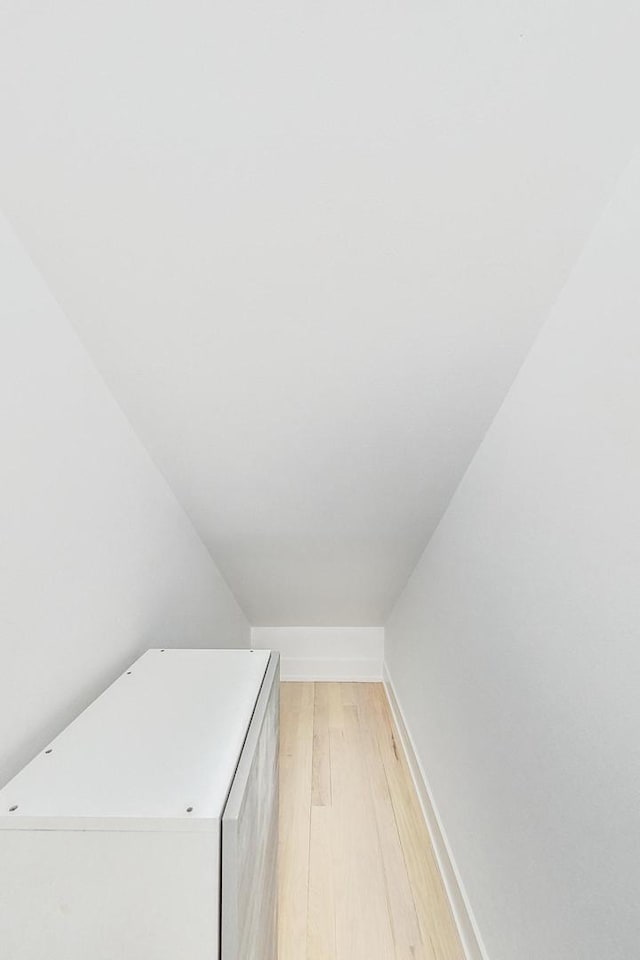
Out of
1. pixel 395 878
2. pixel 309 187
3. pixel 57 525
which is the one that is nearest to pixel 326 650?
pixel 395 878

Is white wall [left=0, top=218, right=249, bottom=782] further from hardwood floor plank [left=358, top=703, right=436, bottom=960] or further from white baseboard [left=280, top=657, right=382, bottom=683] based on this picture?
white baseboard [left=280, top=657, right=382, bottom=683]

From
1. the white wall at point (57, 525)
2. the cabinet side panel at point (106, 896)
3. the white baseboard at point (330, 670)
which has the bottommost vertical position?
the cabinet side panel at point (106, 896)

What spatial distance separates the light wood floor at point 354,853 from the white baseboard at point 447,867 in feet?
0.12

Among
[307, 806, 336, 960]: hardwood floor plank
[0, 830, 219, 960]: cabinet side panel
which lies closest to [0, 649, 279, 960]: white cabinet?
[0, 830, 219, 960]: cabinet side panel

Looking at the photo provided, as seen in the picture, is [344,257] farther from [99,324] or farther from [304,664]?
[304,664]

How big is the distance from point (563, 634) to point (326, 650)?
2614mm

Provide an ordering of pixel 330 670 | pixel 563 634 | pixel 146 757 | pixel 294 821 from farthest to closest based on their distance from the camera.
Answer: pixel 330 670
pixel 294 821
pixel 563 634
pixel 146 757

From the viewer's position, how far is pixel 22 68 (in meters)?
0.57

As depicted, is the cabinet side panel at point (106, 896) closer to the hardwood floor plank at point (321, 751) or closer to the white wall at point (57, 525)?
the white wall at point (57, 525)

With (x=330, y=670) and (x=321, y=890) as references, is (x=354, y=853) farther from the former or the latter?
(x=330, y=670)

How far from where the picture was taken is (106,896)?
0.63 m

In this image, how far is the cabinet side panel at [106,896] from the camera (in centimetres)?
62

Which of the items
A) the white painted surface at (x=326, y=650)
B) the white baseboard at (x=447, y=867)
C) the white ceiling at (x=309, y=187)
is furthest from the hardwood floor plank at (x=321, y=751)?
the white ceiling at (x=309, y=187)

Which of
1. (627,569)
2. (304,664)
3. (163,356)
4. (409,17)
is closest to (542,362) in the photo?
(627,569)
